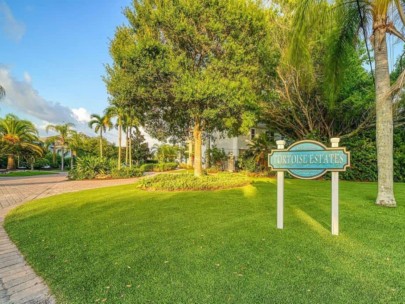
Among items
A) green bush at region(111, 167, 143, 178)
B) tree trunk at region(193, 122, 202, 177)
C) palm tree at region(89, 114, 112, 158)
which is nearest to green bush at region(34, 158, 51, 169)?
palm tree at region(89, 114, 112, 158)

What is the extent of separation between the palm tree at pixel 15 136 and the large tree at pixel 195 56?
20.9 m

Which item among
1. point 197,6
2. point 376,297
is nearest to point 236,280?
point 376,297

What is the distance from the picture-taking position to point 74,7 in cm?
1062

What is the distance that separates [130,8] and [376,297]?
515 inches

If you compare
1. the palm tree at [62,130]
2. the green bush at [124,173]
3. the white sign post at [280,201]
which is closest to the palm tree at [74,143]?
the palm tree at [62,130]

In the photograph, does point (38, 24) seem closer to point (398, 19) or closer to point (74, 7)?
point (74, 7)

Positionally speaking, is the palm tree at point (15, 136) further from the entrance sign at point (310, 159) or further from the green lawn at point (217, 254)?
the entrance sign at point (310, 159)

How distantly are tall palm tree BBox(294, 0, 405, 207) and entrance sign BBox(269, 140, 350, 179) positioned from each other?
3514 mm

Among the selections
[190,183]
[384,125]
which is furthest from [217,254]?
[190,183]

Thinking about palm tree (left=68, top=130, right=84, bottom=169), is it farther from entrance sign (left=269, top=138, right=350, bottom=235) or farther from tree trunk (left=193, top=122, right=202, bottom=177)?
entrance sign (left=269, top=138, right=350, bottom=235)

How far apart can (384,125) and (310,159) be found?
3845mm

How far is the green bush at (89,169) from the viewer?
60.2 ft

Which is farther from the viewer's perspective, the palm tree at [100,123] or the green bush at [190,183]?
the palm tree at [100,123]

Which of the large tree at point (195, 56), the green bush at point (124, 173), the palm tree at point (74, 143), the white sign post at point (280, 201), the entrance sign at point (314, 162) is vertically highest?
the large tree at point (195, 56)
